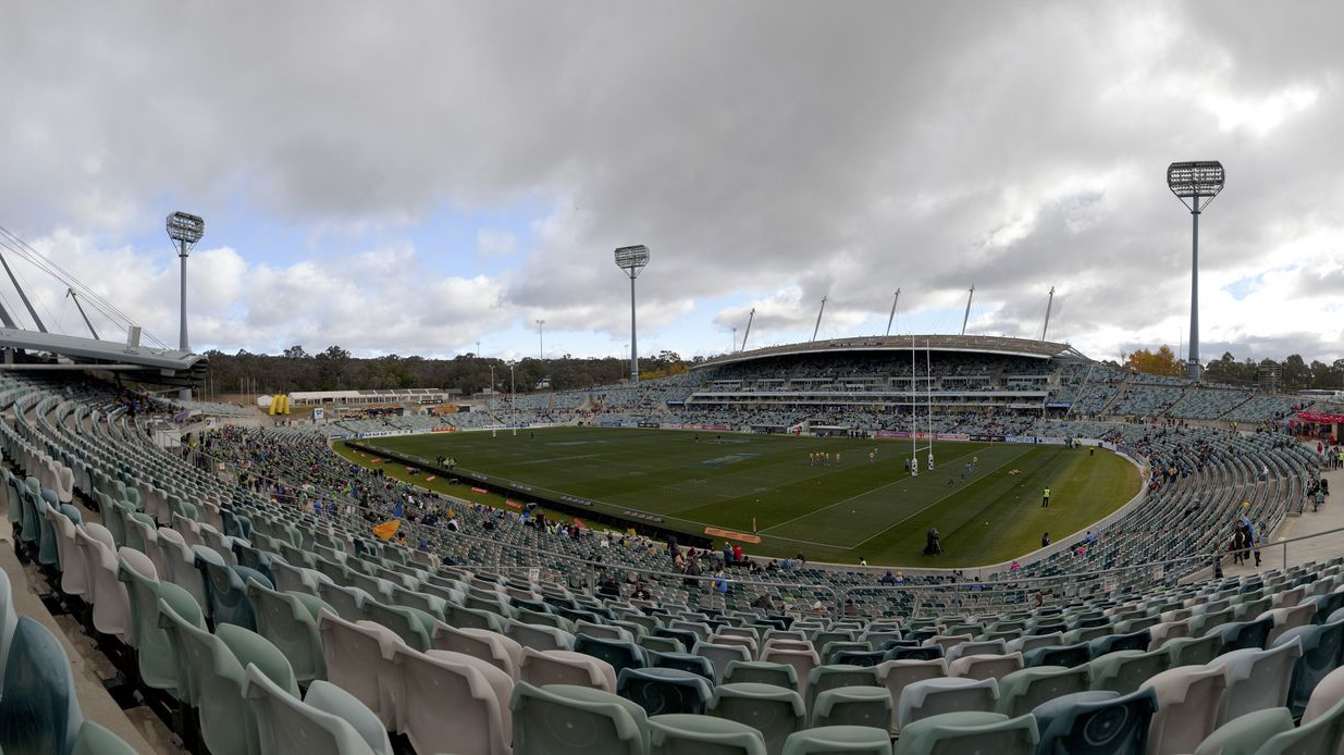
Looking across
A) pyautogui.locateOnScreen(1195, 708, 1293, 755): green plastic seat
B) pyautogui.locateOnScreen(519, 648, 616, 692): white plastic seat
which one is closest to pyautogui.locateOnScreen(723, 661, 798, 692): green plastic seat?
pyautogui.locateOnScreen(519, 648, 616, 692): white plastic seat

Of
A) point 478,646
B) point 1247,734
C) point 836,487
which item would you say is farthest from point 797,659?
point 836,487

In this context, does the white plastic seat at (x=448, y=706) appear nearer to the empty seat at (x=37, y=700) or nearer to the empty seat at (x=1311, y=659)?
the empty seat at (x=37, y=700)

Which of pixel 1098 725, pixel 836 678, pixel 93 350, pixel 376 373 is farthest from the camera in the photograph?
pixel 376 373

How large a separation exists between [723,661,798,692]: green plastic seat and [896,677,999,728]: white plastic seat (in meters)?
1.09

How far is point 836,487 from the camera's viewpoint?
38312 mm

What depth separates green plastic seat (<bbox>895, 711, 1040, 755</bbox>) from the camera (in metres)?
2.45

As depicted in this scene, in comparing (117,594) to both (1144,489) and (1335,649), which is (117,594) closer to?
(1335,649)

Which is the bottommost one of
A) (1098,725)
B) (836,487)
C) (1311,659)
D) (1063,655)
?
(836,487)

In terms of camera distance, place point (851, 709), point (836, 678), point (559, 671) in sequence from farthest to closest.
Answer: point (836, 678) < point (559, 671) < point (851, 709)

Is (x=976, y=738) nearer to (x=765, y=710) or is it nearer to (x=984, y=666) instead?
(x=765, y=710)

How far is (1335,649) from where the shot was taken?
4.17m

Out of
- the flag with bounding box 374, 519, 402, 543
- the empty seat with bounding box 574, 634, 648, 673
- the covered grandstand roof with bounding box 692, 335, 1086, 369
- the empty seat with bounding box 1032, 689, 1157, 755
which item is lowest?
the flag with bounding box 374, 519, 402, 543

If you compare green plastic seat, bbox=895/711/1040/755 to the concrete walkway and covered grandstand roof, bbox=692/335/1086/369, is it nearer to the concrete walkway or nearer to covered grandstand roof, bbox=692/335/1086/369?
the concrete walkway

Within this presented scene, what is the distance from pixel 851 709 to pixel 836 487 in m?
36.1
